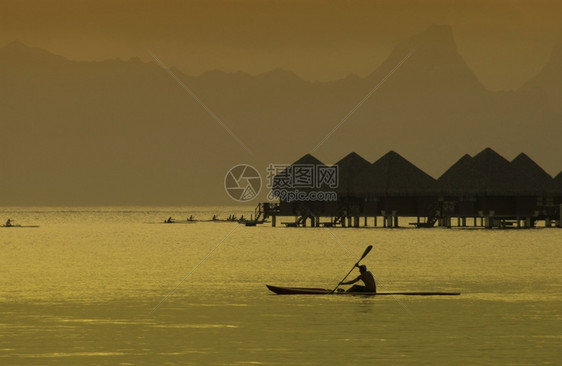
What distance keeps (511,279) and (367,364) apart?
64.8 ft

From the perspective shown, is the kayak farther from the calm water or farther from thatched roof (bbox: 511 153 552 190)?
thatched roof (bbox: 511 153 552 190)

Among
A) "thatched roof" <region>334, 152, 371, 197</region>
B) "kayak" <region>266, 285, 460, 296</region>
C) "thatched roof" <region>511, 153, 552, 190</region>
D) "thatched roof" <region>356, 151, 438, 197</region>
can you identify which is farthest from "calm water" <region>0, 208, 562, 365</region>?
"thatched roof" <region>334, 152, 371, 197</region>

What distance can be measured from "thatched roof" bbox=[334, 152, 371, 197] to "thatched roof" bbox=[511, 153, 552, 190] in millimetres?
13344

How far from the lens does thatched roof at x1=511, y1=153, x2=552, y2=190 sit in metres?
88.6

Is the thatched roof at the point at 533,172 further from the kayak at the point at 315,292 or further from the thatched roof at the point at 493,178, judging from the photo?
the kayak at the point at 315,292

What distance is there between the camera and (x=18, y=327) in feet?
73.7

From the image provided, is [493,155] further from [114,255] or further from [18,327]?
[18,327]

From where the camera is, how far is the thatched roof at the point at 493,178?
87.8 meters

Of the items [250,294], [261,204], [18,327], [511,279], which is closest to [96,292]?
[250,294]

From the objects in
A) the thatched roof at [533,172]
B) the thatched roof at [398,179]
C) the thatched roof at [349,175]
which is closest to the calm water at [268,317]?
the thatched roof at [533,172]

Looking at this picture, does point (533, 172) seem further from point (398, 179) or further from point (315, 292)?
point (315, 292)

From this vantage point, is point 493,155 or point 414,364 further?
point 493,155

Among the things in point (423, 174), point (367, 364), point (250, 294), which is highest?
point (423, 174)

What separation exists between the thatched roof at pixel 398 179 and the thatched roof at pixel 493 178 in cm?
351
